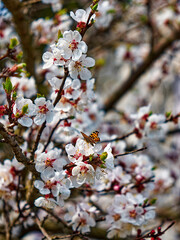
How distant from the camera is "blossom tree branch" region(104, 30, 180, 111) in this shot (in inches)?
153

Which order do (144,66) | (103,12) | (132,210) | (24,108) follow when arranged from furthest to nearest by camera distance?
(144,66), (103,12), (132,210), (24,108)

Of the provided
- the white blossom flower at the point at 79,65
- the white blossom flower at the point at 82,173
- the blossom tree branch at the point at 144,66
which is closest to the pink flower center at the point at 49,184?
the white blossom flower at the point at 82,173

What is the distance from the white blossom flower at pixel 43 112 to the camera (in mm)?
→ 1480

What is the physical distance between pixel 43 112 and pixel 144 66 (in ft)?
8.97

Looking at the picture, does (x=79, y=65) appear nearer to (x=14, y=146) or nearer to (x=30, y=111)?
(x=30, y=111)

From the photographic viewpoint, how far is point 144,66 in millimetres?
3965

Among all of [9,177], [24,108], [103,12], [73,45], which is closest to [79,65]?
[73,45]

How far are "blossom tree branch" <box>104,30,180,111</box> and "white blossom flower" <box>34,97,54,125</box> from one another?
2.54 metres

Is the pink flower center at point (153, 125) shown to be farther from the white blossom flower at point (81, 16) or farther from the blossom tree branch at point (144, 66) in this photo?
the blossom tree branch at point (144, 66)

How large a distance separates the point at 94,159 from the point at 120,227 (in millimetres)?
743

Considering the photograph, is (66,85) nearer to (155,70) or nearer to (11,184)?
(11,184)

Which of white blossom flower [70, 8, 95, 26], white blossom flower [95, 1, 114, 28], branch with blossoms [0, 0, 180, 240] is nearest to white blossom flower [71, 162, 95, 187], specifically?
branch with blossoms [0, 0, 180, 240]

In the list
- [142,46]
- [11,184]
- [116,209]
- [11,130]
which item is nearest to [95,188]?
[116,209]

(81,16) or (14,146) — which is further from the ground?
(81,16)
